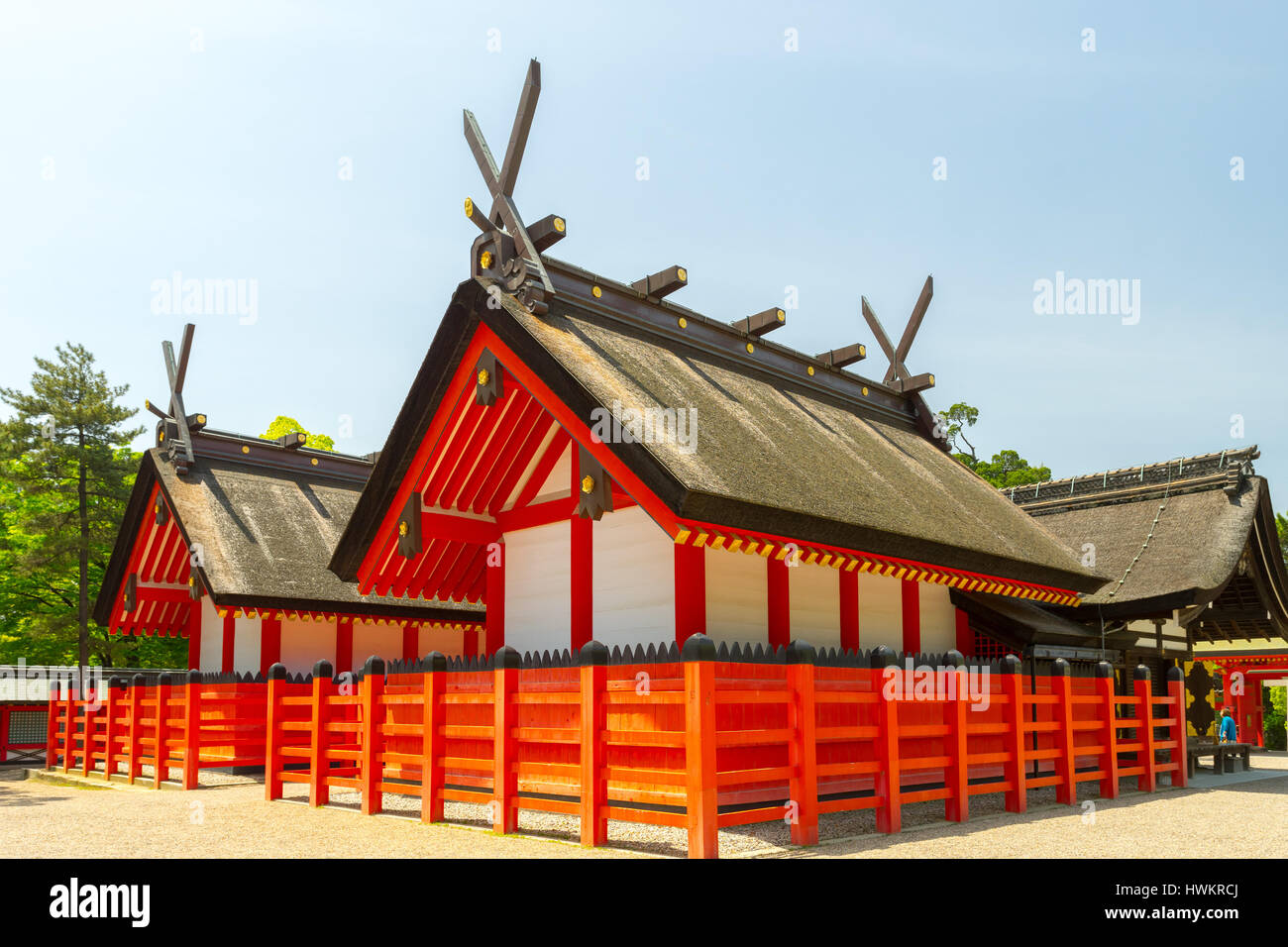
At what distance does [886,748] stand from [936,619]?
6.77 meters

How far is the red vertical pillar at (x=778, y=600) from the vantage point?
476 inches

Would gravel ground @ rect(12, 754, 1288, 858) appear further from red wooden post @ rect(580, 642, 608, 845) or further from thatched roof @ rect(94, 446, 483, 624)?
thatched roof @ rect(94, 446, 483, 624)

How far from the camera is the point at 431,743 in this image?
394 inches

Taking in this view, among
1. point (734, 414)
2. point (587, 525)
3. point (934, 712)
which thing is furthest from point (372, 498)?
point (934, 712)

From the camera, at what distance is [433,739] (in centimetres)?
1003

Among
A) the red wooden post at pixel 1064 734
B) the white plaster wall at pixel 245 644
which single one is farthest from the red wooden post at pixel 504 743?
the white plaster wall at pixel 245 644

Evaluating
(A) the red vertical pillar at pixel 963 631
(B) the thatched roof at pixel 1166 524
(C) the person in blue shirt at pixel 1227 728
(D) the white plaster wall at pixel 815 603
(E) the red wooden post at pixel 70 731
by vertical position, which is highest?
(B) the thatched roof at pixel 1166 524

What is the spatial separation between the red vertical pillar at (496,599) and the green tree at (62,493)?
18871 millimetres

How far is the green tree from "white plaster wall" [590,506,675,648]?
21174 mm

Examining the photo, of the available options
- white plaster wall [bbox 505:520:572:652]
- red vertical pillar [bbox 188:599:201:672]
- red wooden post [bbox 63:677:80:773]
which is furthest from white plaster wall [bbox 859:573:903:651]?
red wooden post [bbox 63:677:80:773]

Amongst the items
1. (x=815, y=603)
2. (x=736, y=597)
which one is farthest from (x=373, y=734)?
(x=815, y=603)

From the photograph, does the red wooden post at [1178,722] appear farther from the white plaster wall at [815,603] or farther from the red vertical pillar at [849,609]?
the white plaster wall at [815,603]
